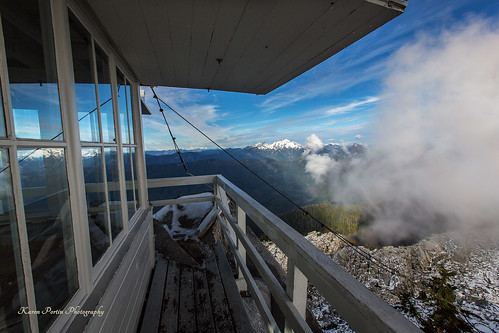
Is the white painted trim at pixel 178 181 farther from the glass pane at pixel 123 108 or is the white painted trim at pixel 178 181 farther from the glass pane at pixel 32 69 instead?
the glass pane at pixel 32 69

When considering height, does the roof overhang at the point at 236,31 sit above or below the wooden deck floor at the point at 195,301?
above

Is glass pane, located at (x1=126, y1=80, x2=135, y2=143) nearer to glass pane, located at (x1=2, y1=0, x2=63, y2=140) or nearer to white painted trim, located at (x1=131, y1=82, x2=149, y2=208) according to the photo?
white painted trim, located at (x1=131, y1=82, x2=149, y2=208)

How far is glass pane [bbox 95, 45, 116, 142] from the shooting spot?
1.25m

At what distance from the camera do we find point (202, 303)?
180 cm

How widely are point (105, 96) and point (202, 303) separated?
177 centimetres

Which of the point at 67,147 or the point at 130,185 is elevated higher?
the point at 67,147

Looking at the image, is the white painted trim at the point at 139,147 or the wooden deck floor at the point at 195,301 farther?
the white painted trim at the point at 139,147

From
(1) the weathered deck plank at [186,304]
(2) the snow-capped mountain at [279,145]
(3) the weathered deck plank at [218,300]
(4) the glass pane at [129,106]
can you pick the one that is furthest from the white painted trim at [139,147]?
(2) the snow-capped mountain at [279,145]

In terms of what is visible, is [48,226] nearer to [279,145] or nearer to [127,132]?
[127,132]

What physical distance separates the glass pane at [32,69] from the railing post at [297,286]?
1.05 meters

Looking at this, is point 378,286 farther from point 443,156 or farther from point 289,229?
point 443,156

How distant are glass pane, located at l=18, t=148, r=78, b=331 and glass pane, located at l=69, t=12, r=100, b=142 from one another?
11.1 inches

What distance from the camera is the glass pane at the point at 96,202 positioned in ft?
3.33

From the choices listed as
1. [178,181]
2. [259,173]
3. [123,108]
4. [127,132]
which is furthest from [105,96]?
[259,173]
